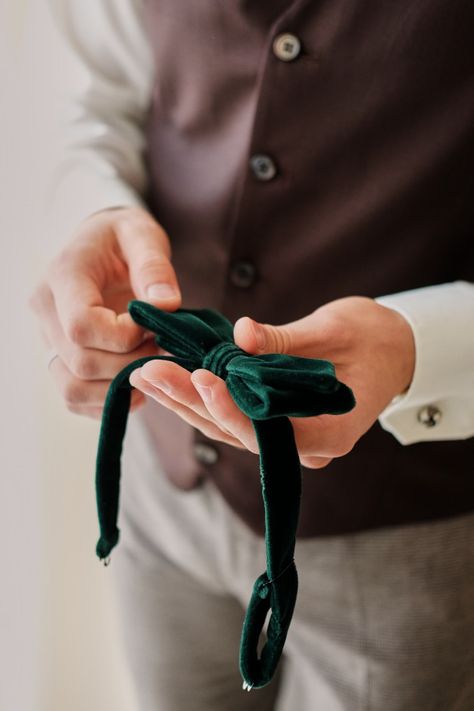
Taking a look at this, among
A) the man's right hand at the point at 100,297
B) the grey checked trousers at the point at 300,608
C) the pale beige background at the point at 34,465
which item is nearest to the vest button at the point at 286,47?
the man's right hand at the point at 100,297

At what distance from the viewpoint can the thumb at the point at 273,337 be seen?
1.19 feet

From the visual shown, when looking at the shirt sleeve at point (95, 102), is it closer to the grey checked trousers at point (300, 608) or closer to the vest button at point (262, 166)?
the vest button at point (262, 166)

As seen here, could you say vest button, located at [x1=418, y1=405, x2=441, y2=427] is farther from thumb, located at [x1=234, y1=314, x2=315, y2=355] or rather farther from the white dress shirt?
thumb, located at [x1=234, y1=314, x2=315, y2=355]

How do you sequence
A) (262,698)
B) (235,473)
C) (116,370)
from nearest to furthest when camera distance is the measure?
(116,370), (235,473), (262,698)

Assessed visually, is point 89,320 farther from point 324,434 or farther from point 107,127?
point 107,127

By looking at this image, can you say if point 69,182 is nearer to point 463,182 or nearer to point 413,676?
point 463,182

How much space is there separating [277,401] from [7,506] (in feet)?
1.56

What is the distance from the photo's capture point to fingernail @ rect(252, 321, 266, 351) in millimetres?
362

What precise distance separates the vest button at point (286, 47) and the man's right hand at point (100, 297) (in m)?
0.16

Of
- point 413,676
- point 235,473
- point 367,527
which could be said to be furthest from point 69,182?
point 413,676

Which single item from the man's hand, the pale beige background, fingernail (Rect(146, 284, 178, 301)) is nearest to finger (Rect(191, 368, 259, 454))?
the man's hand

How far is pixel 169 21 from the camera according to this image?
0.52 metres

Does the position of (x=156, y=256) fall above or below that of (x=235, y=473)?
above

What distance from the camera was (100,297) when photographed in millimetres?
460
